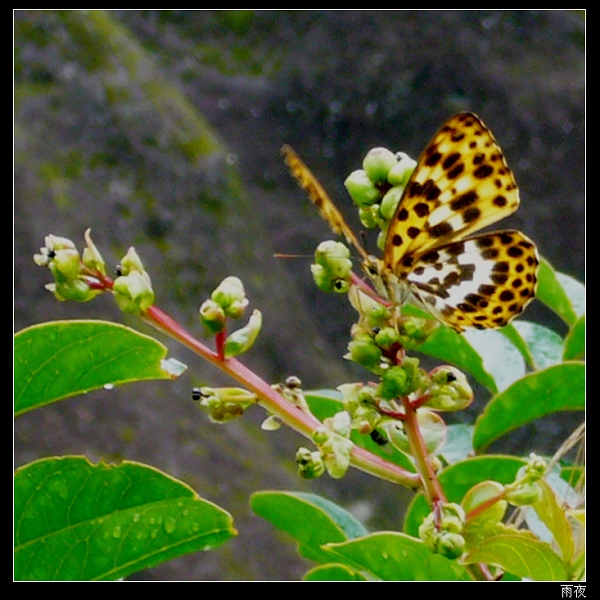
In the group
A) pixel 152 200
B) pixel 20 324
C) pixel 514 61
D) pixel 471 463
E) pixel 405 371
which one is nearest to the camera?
pixel 405 371

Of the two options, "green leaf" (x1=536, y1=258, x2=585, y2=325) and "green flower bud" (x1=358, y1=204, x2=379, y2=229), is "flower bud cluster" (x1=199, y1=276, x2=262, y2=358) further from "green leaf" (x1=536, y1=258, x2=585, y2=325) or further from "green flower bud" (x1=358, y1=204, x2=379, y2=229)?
"green leaf" (x1=536, y1=258, x2=585, y2=325)

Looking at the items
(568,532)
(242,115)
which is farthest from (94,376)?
(242,115)

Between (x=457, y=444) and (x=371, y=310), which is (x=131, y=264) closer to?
(x=371, y=310)

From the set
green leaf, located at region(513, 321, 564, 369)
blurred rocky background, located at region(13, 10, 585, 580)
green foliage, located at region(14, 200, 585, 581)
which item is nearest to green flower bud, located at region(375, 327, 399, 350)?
green foliage, located at region(14, 200, 585, 581)

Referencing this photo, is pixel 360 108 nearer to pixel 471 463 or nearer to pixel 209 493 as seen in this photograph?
pixel 209 493

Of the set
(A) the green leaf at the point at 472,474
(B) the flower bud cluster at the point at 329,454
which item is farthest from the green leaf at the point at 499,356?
(B) the flower bud cluster at the point at 329,454

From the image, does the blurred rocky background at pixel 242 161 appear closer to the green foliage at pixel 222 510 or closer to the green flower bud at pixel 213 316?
the green foliage at pixel 222 510
